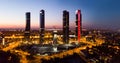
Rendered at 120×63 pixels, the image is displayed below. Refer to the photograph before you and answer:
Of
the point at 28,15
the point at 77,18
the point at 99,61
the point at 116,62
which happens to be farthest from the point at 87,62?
the point at 28,15

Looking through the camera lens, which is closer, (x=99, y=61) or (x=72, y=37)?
(x=99, y=61)

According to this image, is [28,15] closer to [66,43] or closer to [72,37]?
[66,43]

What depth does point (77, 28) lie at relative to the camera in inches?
964

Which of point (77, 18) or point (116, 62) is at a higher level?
point (77, 18)

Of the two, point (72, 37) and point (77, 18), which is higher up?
point (77, 18)

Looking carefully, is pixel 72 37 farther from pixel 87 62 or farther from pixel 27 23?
pixel 87 62

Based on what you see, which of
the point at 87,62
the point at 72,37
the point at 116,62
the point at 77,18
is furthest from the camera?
the point at 72,37

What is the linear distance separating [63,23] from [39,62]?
37.0 ft

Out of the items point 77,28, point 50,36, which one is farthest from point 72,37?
point 77,28

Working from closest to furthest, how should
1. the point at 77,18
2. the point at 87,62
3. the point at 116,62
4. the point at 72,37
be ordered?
the point at 116,62 < the point at 87,62 < the point at 77,18 < the point at 72,37

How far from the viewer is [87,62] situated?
13570 mm

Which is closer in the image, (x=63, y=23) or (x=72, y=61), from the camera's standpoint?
(x=72, y=61)

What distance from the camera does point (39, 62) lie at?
13.8 metres

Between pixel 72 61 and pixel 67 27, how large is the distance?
35.0 feet
